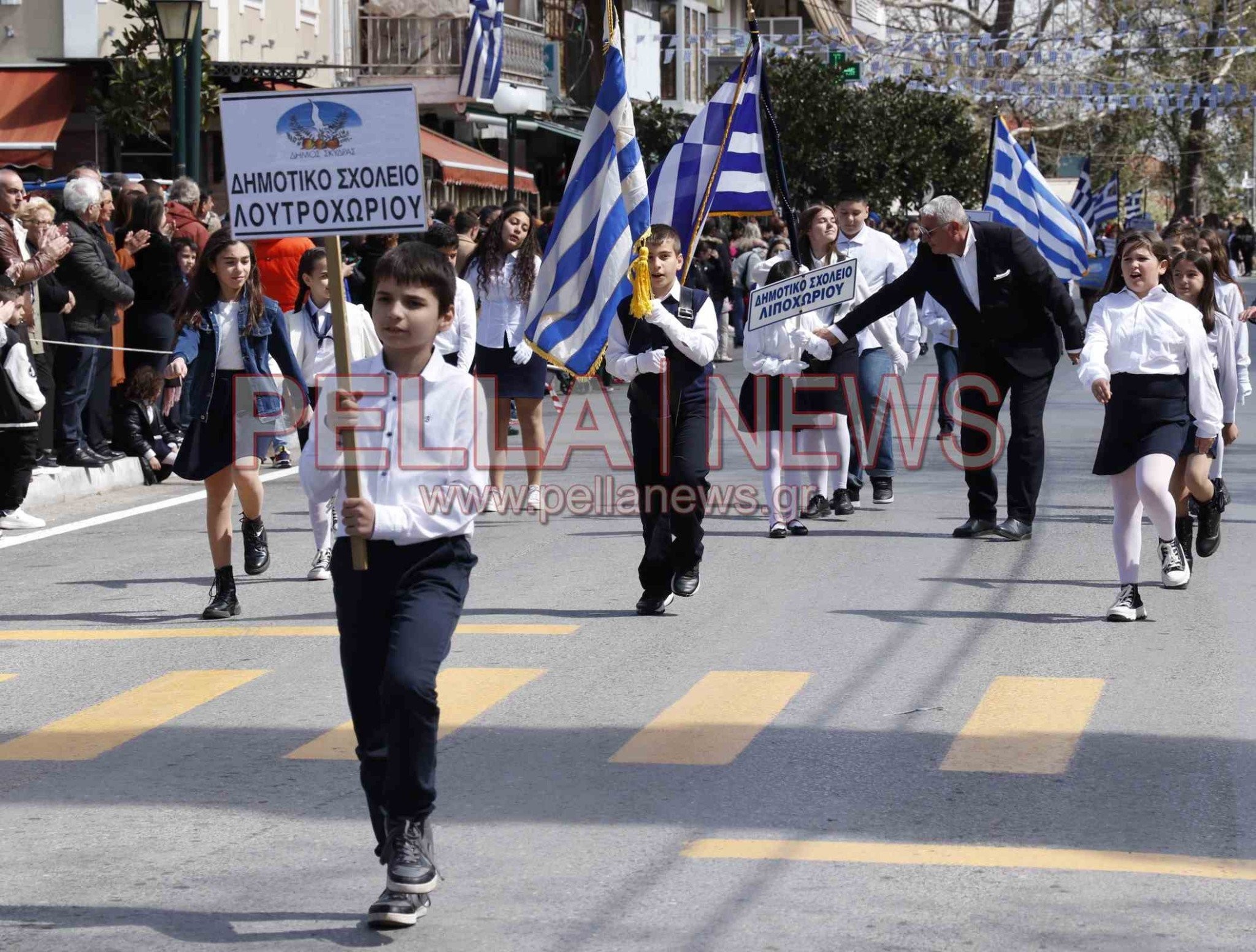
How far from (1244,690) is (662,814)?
2756mm

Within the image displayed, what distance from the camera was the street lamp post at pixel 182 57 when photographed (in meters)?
18.7

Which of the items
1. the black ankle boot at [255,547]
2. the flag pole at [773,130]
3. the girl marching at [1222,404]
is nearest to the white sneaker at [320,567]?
the black ankle boot at [255,547]

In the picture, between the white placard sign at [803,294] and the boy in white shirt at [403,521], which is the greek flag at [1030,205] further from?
the boy in white shirt at [403,521]

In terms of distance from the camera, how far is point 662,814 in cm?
588

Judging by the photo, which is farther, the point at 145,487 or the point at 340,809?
the point at 145,487

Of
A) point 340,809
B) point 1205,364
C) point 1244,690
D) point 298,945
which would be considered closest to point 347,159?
point 340,809

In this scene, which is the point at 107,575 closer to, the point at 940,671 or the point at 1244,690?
the point at 940,671

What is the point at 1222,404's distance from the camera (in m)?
10.0

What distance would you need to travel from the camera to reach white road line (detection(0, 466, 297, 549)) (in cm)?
1202

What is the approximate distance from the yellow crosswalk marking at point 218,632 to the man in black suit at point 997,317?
3165 millimetres

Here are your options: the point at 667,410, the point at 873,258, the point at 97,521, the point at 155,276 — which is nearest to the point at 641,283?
the point at 667,410

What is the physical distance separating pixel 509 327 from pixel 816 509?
2.24 m

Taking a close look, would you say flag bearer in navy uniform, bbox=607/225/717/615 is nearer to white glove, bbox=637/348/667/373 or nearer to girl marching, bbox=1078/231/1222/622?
Result: white glove, bbox=637/348/667/373

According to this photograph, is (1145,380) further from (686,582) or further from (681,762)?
(681,762)
